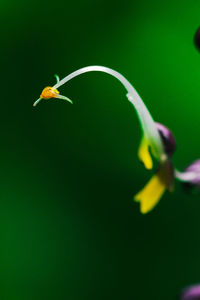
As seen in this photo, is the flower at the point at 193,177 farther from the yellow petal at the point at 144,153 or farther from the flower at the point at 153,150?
the yellow petal at the point at 144,153

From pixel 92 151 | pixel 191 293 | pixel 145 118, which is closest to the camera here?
pixel 191 293

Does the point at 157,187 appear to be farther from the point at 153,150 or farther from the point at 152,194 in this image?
the point at 153,150

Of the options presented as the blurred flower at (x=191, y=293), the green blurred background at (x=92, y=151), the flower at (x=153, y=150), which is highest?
the green blurred background at (x=92, y=151)

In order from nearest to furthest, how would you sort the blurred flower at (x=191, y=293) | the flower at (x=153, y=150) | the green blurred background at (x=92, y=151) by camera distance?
the blurred flower at (x=191, y=293)
the flower at (x=153, y=150)
the green blurred background at (x=92, y=151)

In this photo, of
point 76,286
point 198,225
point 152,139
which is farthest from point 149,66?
point 152,139

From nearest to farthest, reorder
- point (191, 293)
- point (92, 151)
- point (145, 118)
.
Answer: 1. point (191, 293)
2. point (145, 118)
3. point (92, 151)

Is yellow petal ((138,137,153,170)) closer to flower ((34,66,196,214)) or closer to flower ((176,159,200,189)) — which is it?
flower ((34,66,196,214))

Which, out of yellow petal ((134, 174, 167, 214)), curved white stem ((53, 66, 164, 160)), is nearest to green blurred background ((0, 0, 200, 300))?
curved white stem ((53, 66, 164, 160))

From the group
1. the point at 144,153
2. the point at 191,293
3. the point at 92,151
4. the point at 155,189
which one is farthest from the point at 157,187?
the point at 92,151

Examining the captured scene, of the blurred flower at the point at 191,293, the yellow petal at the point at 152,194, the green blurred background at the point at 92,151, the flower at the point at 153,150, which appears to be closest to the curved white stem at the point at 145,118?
the flower at the point at 153,150
